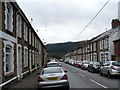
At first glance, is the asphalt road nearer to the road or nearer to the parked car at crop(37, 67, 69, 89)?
the road

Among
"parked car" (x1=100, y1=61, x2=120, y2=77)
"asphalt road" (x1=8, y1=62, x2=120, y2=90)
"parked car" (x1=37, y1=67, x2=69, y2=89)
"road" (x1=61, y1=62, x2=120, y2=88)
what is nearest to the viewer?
"parked car" (x1=37, y1=67, x2=69, y2=89)

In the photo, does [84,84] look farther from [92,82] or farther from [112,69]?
[112,69]

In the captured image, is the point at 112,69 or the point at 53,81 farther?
the point at 112,69

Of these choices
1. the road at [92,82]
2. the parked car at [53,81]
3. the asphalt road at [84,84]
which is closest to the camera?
the parked car at [53,81]

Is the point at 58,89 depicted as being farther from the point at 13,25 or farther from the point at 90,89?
the point at 13,25

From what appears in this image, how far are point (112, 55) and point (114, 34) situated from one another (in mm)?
3800

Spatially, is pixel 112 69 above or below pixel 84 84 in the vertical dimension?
above

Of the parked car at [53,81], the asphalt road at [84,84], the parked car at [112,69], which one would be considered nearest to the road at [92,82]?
the asphalt road at [84,84]

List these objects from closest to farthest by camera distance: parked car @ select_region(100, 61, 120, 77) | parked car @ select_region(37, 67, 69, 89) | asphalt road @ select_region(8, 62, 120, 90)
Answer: parked car @ select_region(37, 67, 69, 89) → asphalt road @ select_region(8, 62, 120, 90) → parked car @ select_region(100, 61, 120, 77)

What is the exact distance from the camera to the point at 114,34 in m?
42.1

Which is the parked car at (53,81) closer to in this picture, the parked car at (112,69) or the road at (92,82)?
the road at (92,82)

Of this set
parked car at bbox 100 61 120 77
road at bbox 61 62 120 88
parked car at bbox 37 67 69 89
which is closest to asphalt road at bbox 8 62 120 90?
road at bbox 61 62 120 88

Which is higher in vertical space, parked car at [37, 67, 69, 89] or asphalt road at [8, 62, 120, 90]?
parked car at [37, 67, 69, 89]

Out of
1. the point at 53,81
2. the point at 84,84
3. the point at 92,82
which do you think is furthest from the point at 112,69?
the point at 53,81
